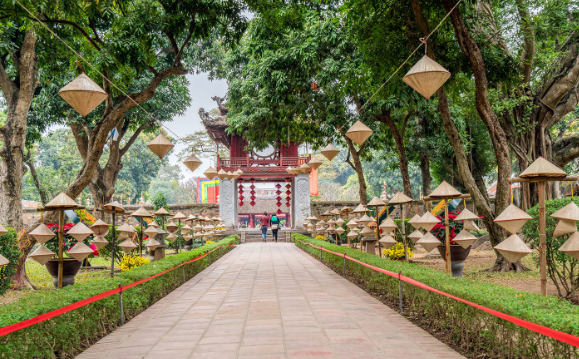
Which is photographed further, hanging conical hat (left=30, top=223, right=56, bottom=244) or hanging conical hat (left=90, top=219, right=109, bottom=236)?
hanging conical hat (left=90, top=219, right=109, bottom=236)

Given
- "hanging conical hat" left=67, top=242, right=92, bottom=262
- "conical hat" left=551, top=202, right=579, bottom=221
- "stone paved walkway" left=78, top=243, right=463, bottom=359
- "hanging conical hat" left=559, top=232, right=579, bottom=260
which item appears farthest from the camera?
"hanging conical hat" left=67, top=242, right=92, bottom=262

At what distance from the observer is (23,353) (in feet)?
9.11

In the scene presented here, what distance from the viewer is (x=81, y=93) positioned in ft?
15.8

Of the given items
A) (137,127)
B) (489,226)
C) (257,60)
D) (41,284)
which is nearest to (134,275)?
(41,284)

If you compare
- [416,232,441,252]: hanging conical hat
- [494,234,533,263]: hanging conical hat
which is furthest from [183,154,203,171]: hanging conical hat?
[494,234,533,263]: hanging conical hat

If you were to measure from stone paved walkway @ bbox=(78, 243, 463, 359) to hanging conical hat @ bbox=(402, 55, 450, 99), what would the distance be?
3.05 meters

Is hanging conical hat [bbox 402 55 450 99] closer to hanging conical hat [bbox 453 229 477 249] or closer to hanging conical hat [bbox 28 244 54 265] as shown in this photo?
hanging conical hat [bbox 453 229 477 249]

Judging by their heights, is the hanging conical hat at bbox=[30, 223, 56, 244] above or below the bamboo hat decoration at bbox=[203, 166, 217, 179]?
below

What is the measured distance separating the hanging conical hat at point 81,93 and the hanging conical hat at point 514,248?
17.1 ft

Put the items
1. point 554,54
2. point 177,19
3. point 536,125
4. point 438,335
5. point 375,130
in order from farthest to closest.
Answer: point 375,130 < point 536,125 < point 554,54 < point 177,19 < point 438,335

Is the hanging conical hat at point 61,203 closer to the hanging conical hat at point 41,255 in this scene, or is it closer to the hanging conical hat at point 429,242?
the hanging conical hat at point 41,255

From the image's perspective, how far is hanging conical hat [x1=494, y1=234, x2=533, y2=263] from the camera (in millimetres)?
3938

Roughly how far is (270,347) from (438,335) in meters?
1.75

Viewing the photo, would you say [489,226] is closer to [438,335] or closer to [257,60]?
[438,335]
